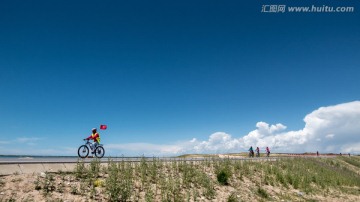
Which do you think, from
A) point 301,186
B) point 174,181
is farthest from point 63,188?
point 301,186

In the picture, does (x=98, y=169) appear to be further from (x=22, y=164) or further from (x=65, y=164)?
(x=22, y=164)

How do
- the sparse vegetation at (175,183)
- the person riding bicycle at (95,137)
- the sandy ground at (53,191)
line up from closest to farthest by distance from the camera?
the sandy ground at (53,191)
the sparse vegetation at (175,183)
the person riding bicycle at (95,137)

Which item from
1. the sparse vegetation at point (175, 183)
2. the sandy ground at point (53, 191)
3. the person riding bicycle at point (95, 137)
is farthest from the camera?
the person riding bicycle at point (95, 137)

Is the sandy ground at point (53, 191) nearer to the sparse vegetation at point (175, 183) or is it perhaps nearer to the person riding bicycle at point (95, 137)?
the sparse vegetation at point (175, 183)

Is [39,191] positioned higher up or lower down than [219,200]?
higher up

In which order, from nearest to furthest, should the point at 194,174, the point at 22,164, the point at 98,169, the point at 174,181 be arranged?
the point at 22,164 → the point at 98,169 → the point at 174,181 → the point at 194,174

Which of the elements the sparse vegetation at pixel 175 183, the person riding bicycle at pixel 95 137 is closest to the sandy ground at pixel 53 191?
the sparse vegetation at pixel 175 183

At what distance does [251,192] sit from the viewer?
15.4m

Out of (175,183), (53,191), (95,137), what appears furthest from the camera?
(95,137)

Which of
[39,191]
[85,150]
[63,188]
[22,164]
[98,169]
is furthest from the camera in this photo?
[85,150]

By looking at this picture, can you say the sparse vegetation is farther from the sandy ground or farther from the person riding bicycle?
the person riding bicycle

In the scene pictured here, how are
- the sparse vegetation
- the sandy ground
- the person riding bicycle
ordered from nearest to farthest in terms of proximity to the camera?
the sandy ground < the sparse vegetation < the person riding bicycle

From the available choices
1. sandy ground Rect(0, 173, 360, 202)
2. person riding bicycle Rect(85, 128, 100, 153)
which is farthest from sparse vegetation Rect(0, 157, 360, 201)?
person riding bicycle Rect(85, 128, 100, 153)

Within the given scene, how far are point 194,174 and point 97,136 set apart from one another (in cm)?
756
